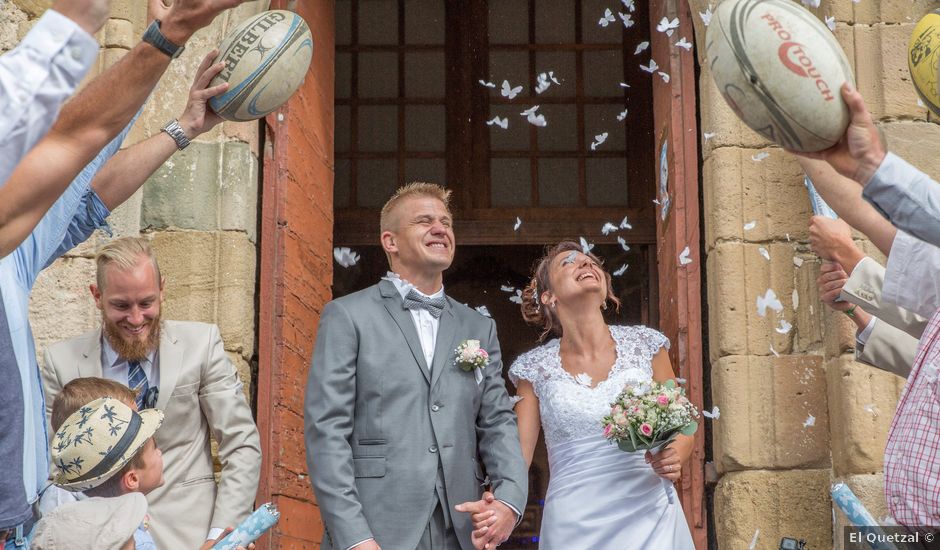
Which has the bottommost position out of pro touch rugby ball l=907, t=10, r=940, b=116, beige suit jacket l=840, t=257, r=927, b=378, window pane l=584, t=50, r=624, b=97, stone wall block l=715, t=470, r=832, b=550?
stone wall block l=715, t=470, r=832, b=550

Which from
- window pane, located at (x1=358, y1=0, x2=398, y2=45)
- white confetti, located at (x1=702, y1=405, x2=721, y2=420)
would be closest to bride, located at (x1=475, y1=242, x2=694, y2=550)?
white confetti, located at (x1=702, y1=405, x2=721, y2=420)

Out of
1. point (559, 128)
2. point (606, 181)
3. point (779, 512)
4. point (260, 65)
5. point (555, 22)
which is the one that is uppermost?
point (555, 22)

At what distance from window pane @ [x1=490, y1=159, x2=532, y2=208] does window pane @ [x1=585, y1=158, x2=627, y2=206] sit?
1.37ft

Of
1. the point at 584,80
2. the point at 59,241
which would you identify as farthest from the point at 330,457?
the point at 584,80

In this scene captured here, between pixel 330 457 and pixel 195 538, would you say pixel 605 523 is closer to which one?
pixel 330 457

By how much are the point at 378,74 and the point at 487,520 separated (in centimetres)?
475

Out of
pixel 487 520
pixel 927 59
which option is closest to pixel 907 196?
pixel 927 59

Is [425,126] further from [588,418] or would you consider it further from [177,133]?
[177,133]

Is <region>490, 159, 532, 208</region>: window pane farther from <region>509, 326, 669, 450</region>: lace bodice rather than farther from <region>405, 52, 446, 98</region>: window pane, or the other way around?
<region>509, 326, 669, 450</region>: lace bodice

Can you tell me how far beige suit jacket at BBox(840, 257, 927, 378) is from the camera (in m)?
3.47

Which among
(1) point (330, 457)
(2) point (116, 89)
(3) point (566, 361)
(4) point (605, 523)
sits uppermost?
(2) point (116, 89)

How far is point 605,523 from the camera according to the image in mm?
4367

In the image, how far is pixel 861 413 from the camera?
4559 mm

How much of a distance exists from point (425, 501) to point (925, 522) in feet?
5.47
